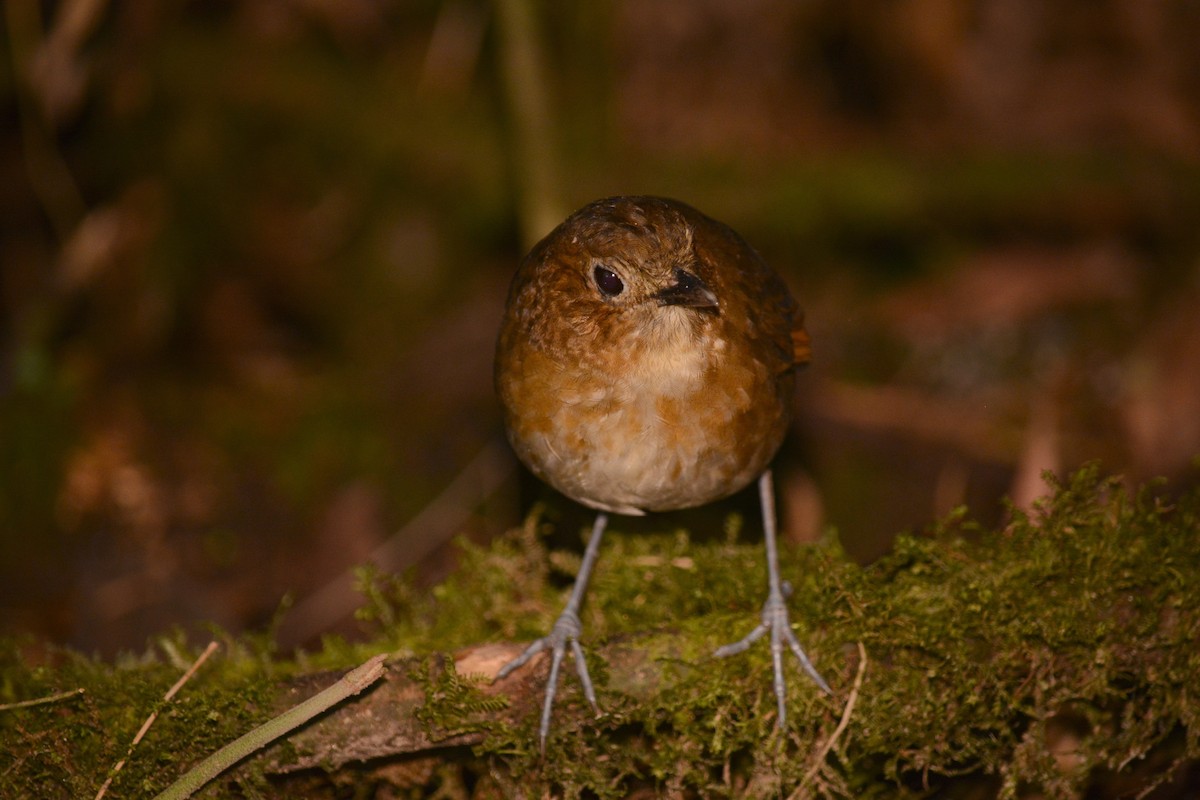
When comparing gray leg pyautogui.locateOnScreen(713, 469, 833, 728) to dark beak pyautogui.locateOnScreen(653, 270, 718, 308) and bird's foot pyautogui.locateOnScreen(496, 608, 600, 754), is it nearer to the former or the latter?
bird's foot pyautogui.locateOnScreen(496, 608, 600, 754)

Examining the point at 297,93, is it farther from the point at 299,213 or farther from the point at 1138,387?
the point at 1138,387

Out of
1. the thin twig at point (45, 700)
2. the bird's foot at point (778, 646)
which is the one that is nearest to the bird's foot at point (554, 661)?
the bird's foot at point (778, 646)

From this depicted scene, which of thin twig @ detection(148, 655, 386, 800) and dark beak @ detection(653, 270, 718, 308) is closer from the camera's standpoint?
thin twig @ detection(148, 655, 386, 800)

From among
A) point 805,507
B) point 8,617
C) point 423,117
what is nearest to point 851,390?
point 805,507

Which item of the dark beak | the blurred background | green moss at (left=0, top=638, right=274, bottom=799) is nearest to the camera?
the dark beak

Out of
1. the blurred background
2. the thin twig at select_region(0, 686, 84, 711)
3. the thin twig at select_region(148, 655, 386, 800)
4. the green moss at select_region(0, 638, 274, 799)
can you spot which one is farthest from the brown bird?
the blurred background

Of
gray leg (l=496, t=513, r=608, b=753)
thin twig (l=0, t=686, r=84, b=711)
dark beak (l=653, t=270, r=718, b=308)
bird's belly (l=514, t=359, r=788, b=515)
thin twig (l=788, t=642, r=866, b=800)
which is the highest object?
dark beak (l=653, t=270, r=718, b=308)

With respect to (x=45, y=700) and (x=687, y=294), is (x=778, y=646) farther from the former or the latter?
(x=45, y=700)

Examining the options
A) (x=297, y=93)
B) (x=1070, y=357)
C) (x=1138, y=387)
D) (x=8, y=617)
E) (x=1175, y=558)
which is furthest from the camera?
(x=297, y=93)

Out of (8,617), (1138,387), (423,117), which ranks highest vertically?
(423,117)
